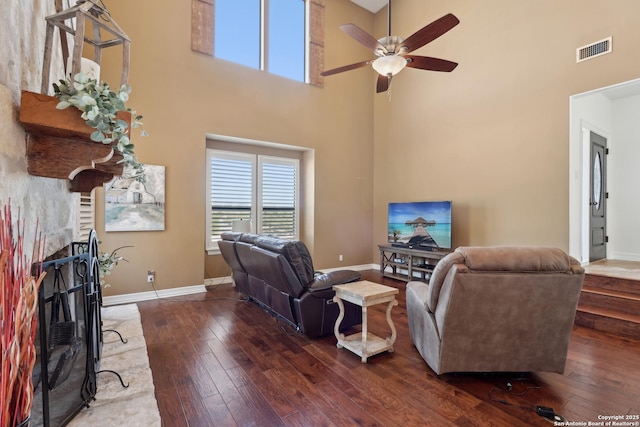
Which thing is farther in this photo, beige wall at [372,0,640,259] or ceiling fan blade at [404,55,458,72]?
beige wall at [372,0,640,259]

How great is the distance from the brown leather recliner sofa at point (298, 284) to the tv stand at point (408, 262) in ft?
7.75

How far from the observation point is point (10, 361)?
0.85 meters

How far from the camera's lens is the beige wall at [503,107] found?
3.82 metres

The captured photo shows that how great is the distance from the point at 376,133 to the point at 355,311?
4.75 metres

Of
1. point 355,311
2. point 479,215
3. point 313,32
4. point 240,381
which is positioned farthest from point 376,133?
point 240,381

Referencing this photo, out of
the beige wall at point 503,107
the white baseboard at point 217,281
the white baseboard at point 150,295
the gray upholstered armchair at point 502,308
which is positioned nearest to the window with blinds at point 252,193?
the white baseboard at point 217,281

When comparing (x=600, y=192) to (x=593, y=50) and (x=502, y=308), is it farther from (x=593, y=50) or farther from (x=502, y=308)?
(x=502, y=308)

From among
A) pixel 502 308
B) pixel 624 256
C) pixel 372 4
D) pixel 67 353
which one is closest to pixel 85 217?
pixel 67 353

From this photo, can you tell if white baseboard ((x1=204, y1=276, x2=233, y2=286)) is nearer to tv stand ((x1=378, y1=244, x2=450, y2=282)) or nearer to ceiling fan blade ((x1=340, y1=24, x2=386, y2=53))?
tv stand ((x1=378, y1=244, x2=450, y2=282))

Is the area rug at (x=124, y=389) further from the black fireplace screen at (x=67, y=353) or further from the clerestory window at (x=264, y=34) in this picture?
the clerestory window at (x=264, y=34)

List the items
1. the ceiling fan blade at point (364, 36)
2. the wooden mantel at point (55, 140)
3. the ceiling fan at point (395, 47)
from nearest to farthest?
the wooden mantel at point (55, 140)
the ceiling fan at point (395, 47)
the ceiling fan blade at point (364, 36)

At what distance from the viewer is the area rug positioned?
1.76 m

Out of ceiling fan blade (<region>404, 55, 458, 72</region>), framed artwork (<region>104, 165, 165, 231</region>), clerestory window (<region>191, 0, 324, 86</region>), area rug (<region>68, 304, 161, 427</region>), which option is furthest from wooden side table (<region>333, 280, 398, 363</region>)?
clerestory window (<region>191, 0, 324, 86</region>)

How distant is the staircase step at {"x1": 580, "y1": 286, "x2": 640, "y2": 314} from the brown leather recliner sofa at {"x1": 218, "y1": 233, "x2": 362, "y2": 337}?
2.78 meters
